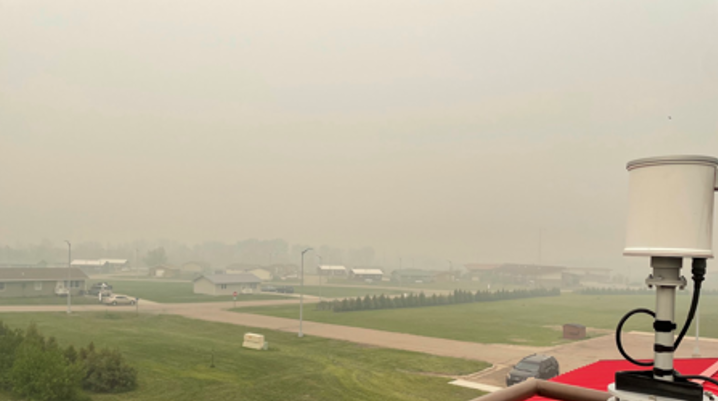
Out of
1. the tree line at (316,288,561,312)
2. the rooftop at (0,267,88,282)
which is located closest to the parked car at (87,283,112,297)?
the rooftop at (0,267,88,282)

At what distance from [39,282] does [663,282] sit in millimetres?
27405

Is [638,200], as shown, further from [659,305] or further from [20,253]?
[20,253]

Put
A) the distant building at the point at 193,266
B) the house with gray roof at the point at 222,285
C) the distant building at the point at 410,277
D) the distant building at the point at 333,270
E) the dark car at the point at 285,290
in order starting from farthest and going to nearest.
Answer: the distant building at the point at 410,277
the distant building at the point at 333,270
the distant building at the point at 193,266
the dark car at the point at 285,290
the house with gray roof at the point at 222,285

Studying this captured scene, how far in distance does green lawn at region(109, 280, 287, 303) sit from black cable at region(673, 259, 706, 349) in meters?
30.1

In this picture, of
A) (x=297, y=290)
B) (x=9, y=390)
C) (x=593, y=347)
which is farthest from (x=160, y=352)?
(x=297, y=290)

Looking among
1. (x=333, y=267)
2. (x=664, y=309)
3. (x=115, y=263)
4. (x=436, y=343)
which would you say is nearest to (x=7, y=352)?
(x=436, y=343)

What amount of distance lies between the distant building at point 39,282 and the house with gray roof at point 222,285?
8310mm

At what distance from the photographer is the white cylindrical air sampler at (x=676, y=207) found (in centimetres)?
124

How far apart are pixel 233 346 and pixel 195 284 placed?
15359 millimetres

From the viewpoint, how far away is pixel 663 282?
1296mm

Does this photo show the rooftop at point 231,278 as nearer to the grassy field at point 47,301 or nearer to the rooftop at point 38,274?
the grassy field at point 47,301

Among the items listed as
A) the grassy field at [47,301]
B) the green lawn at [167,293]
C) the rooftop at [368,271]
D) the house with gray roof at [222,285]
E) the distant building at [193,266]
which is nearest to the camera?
the grassy field at [47,301]

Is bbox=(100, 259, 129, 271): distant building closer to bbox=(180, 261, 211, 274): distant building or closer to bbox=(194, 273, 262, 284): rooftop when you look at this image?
bbox=(180, 261, 211, 274): distant building

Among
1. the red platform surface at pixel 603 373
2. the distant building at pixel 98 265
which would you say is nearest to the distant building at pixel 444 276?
the distant building at pixel 98 265
